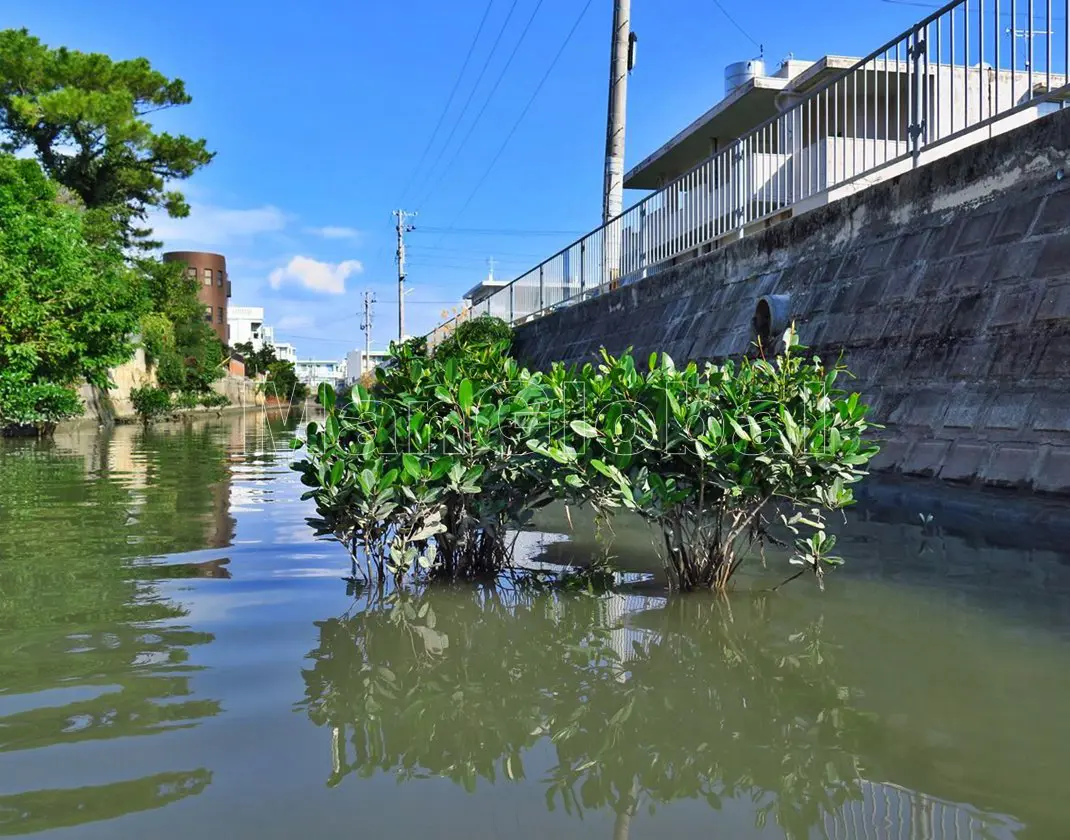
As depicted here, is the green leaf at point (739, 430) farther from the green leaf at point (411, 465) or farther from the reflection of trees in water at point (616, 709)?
the green leaf at point (411, 465)

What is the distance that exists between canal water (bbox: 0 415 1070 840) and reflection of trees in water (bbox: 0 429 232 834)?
16mm

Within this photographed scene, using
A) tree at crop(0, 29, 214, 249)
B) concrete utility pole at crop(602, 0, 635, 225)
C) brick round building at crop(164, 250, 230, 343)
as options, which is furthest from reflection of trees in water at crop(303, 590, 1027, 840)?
brick round building at crop(164, 250, 230, 343)

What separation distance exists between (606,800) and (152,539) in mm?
4847

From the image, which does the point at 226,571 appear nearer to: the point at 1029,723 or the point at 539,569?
the point at 539,569

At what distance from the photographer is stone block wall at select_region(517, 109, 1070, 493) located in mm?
5617

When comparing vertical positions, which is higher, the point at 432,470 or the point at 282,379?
the point at 282,379

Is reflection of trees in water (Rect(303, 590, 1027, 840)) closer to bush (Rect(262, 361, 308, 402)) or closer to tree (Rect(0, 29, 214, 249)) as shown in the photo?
tree (Rect(0, 29, 214, 249))

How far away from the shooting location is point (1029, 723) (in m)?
2.58

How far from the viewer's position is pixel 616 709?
277 cm

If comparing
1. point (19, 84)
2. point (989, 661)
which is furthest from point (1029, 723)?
point (19, 84)

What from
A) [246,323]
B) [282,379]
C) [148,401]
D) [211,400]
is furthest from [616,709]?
[246,323]

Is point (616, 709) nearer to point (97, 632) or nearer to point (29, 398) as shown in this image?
point (97, 632)

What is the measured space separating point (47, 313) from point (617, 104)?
37.9ft

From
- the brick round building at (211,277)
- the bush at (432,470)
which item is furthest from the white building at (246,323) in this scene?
the bush at (432,470)
